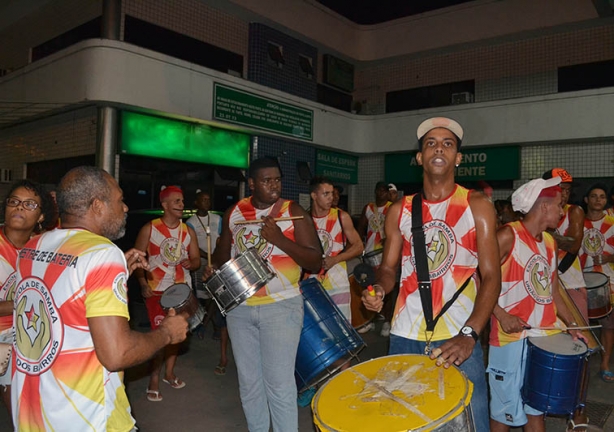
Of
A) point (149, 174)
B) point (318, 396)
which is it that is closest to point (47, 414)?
point (318, 396)

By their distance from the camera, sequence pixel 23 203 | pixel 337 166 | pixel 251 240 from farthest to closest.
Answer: pixel 337 166
pixel 251 240
pixel 23 203

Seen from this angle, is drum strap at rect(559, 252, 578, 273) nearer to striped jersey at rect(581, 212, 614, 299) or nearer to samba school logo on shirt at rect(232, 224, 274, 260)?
striped jersey at rect(581, 212, 614, 299)

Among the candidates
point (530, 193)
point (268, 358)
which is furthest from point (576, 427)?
point (268, 358)

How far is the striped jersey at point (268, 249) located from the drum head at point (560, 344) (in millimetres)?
1601

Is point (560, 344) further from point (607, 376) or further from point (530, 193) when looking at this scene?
point (607, 376)

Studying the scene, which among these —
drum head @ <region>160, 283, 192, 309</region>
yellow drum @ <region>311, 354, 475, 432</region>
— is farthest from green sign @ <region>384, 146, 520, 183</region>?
yellow drum @ <region>311, 354, 475, 432</region>

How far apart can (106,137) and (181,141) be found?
5.62ft

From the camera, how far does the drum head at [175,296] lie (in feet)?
14.8

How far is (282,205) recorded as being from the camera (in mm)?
3670

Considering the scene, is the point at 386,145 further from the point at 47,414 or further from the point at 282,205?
the point at 47,414

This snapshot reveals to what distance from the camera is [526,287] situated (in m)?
Answer: 3.34

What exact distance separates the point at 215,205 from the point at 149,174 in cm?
193

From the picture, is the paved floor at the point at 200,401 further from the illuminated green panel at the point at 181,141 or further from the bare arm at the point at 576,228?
the illuminated green panel at the point at 181,141

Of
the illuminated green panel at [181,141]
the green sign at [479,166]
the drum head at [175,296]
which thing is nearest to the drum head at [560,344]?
the drum head at [175,296]
